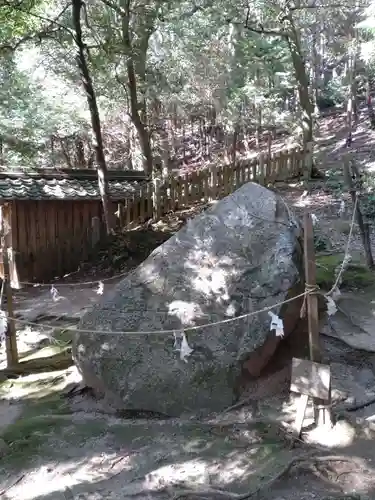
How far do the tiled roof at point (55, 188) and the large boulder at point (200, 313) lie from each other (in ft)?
17.1

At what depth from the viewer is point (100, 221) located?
36.1 feet

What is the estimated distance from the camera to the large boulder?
4.70m

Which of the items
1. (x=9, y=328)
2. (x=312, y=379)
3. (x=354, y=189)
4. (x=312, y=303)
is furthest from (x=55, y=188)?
(x=312, y=379)

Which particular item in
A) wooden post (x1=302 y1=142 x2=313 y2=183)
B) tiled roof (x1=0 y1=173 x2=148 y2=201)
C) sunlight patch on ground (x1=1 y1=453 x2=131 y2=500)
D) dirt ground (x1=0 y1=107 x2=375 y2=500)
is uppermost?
wooden post (x1=302 y1=142 x2=313 y2=183)

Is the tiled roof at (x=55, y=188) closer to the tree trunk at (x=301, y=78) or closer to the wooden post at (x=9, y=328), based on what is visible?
the wooden post at (x=9, y=328)

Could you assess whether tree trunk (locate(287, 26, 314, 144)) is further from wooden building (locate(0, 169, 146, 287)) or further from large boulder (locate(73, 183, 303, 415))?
large boulder (locate(73, 183, 303, 415))

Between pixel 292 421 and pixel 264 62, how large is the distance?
15.3 metres

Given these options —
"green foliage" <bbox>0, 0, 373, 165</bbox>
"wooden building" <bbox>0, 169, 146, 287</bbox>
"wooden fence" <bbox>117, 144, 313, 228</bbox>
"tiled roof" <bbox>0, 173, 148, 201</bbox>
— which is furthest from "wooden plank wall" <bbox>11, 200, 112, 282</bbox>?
"green foliage" <bbox>0, 0, 373, 165</bbox>

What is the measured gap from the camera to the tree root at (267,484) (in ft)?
11.3

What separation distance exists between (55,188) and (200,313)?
6426 millimetres

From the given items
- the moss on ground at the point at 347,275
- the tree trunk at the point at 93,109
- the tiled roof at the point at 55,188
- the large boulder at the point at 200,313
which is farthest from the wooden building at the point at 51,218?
the large boulder at the point at 200,313

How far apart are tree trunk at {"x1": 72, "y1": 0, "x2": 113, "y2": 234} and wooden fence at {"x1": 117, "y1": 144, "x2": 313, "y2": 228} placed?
535 mm

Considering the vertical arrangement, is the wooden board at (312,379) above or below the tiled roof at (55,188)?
below

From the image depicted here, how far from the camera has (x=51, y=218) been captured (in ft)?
35.0
